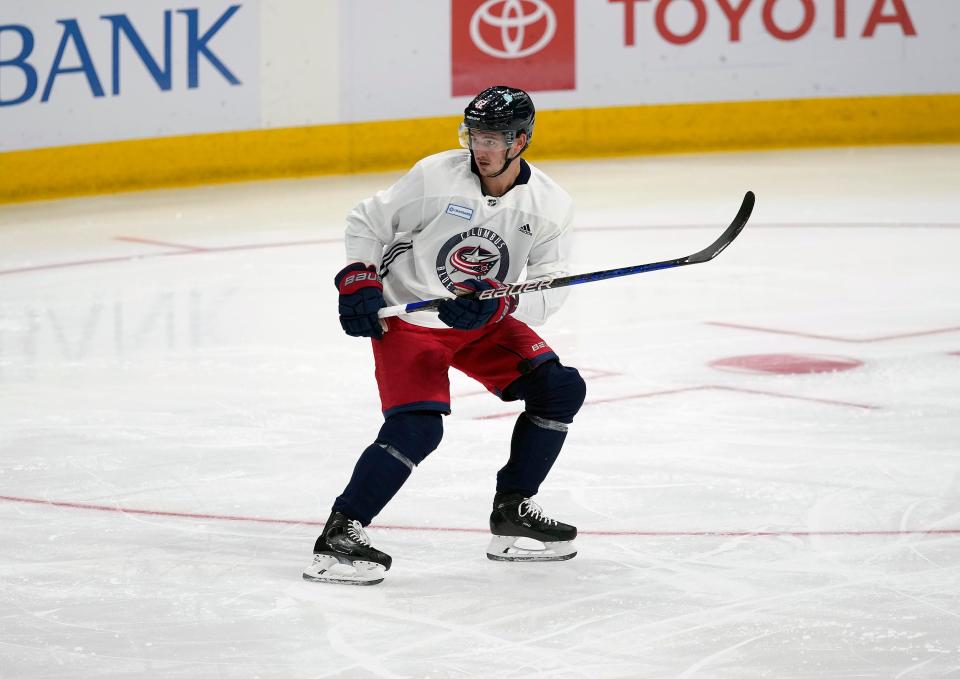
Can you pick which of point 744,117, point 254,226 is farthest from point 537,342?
point 744,117

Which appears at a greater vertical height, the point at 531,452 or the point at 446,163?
the point at 446,163

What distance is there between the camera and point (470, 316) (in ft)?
11.1

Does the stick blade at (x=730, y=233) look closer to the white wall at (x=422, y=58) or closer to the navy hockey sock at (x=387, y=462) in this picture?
the navy hockey sock at (x=387, y=462)

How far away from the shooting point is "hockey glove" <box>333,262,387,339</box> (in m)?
3.42

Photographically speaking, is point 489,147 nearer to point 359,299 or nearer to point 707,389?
point 359,299

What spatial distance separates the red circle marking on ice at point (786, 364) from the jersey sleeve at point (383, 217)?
2.22m

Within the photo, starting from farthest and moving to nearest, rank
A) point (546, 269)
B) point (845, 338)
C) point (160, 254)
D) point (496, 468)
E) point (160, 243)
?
point (160, 243)
point (160, 254)
point (845, 338)
point (496, 468)
point (546, 269)

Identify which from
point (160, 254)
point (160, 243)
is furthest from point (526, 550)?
point (160, 243)

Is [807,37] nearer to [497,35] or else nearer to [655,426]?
[497,35]

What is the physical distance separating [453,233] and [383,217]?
14 cm

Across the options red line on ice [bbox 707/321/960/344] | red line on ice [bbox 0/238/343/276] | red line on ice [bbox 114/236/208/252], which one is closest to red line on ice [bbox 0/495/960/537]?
red line on ice [bbox 707/321/960/344]

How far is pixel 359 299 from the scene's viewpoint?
3418mm

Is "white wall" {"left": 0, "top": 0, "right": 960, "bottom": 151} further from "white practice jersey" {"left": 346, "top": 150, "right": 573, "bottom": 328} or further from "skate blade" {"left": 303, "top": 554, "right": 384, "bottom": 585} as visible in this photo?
"skate blade" {"left": 303, "top": 554, "right": 384, "bottom": 585}

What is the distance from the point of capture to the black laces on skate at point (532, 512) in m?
3.66
